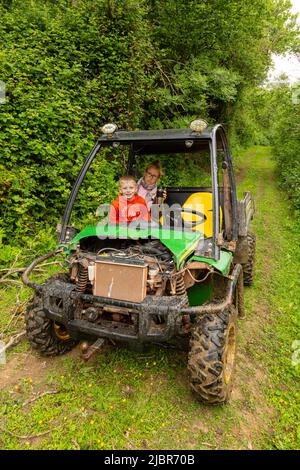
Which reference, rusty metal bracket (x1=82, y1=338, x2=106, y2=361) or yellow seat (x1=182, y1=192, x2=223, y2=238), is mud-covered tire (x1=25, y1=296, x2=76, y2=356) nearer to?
rusty metal bracket (x1=82, y1=338, x2=106, y2=361)

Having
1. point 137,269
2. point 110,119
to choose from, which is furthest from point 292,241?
point 137,269

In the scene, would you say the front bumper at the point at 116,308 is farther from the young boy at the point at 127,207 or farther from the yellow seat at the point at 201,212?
the yellow seat at the point at 201,212

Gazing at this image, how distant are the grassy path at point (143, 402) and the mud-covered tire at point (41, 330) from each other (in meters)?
0.16

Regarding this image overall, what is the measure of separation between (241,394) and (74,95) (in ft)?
17.8

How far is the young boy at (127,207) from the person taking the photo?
3.26m

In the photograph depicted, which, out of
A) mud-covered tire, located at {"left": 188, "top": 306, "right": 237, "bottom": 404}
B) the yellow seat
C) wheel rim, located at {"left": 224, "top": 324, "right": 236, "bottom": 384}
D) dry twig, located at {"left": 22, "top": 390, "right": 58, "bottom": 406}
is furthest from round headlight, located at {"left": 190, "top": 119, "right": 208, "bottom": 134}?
dry twig, located at {"left": 22, "top": 390, "right": 58, "bottom": 406}

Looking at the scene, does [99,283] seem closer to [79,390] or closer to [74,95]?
[79,390]

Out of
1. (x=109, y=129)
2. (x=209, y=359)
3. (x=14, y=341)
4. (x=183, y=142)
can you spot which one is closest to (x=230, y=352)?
(x=209, y=359)

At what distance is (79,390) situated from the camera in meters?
Result: 2.72

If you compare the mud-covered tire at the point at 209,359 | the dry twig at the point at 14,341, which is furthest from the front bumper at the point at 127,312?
the dry twig at the point at 14,341

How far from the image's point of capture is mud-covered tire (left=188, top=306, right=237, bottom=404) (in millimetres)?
2393

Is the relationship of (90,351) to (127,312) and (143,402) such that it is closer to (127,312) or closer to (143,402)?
(127,312)

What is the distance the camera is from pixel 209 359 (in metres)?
2.39

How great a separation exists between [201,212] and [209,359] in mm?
1700
